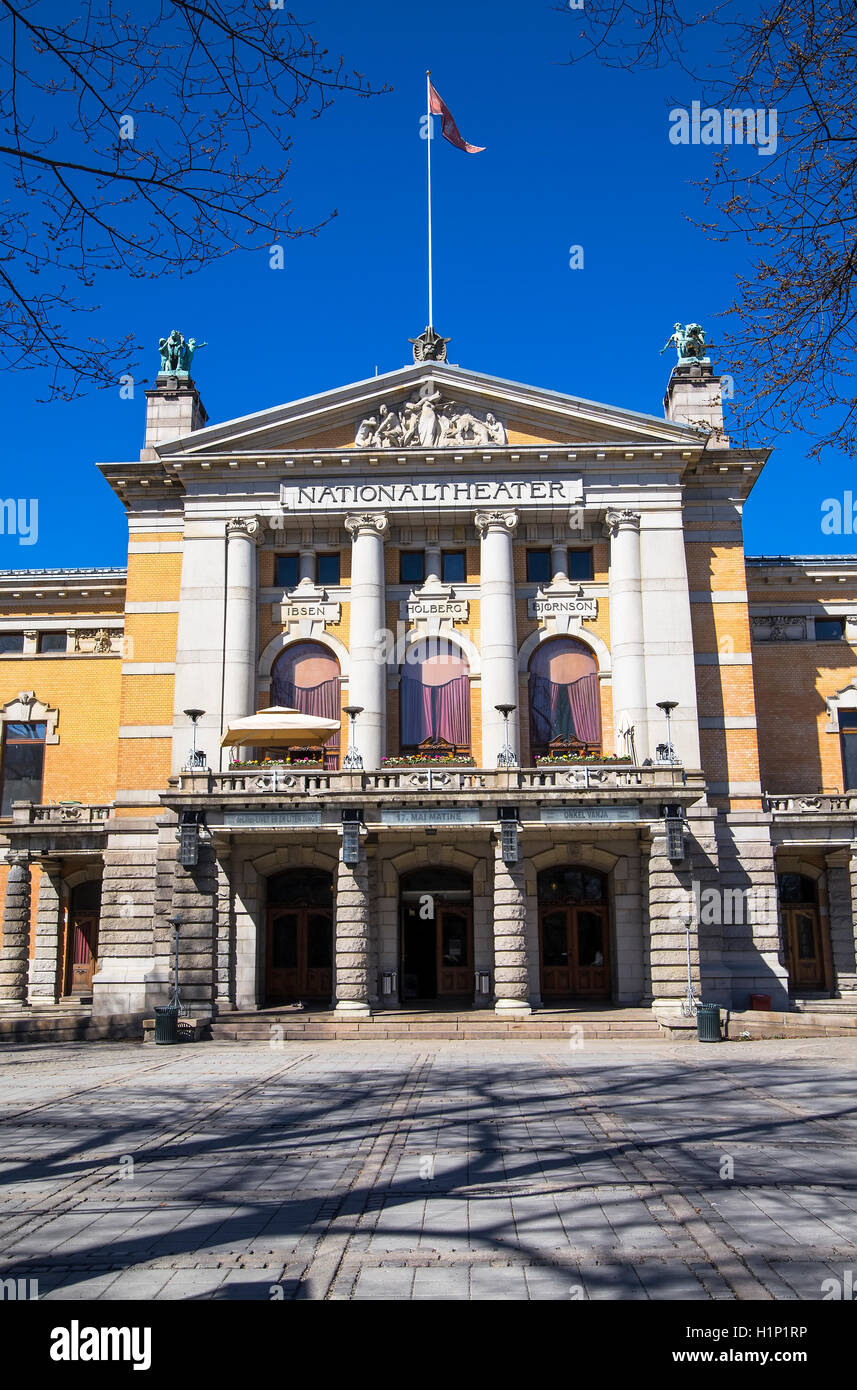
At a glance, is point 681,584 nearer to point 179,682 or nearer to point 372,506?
point 372,506

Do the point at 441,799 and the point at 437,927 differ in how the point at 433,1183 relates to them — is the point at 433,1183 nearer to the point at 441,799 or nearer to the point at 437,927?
the point at 441,799

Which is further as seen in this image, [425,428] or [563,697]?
[425,428]

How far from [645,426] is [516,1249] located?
30.6 meters

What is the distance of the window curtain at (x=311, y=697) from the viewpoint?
115 feet

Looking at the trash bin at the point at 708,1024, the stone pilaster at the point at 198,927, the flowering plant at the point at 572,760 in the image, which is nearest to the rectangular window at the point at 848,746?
the flowering plant at the point at 572,760

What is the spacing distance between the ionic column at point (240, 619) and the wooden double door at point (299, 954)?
647cm

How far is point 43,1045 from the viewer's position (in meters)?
25.7

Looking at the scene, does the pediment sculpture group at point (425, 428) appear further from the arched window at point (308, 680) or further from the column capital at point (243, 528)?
the arched window at point (308, 680)

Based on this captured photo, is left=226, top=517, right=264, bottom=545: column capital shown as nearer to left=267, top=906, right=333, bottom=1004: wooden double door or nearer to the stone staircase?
left=267, top=906, right=333, bottom=1004: wooden double door

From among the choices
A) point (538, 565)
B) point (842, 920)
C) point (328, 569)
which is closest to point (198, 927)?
point (328, 569)

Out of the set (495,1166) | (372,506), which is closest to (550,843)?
(372,506)

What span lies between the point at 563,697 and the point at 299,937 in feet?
36.8

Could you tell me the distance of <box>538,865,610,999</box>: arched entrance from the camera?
32812mm

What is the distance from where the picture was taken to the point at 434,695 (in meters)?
34.9
